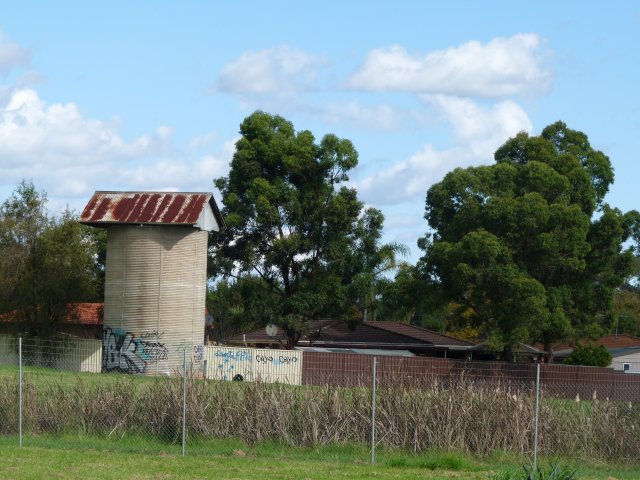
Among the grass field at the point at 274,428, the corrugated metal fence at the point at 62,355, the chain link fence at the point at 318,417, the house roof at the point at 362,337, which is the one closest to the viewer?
the grass field at the point at 274,428

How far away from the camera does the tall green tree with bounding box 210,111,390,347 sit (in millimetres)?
59156

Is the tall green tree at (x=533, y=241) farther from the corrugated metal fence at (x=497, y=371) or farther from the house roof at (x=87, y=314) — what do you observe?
the house roof at (x=87, y=314)

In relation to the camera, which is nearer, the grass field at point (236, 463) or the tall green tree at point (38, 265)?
the grass field at point (236, 463)

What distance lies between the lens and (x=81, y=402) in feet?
79.8

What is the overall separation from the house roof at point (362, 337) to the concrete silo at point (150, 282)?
442 inches

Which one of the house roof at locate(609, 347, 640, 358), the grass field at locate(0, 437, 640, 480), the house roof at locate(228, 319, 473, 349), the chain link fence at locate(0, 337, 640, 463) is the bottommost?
the grass field at locate(0, 437, 640, 480)

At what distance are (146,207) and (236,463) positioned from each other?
29.5m

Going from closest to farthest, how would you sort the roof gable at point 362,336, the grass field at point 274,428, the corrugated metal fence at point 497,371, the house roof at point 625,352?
the grass field at point 274,428 < the corrugated metal fence at point 497,371 < the roof gable at point 362,336 < the house roof at point 625,352

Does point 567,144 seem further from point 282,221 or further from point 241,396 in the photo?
point 241,396

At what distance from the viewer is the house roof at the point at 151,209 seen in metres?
47.9

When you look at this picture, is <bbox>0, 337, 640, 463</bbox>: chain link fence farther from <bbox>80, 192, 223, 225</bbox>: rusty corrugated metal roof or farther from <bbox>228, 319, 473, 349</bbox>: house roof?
<bbox>228, 319, 473, 349</bbox>: house roof

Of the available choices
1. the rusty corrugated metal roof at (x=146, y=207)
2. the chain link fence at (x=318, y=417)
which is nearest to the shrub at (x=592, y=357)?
the rusty corrugated metal roof at (x=146, y=207)

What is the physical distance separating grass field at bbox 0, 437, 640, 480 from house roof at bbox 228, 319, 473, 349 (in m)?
36.3

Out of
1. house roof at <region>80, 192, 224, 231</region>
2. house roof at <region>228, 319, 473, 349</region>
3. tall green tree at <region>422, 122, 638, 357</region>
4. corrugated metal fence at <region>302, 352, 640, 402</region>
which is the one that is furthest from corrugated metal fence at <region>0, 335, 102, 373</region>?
tall green tree at <region>422, 122, 638, 357</region>
